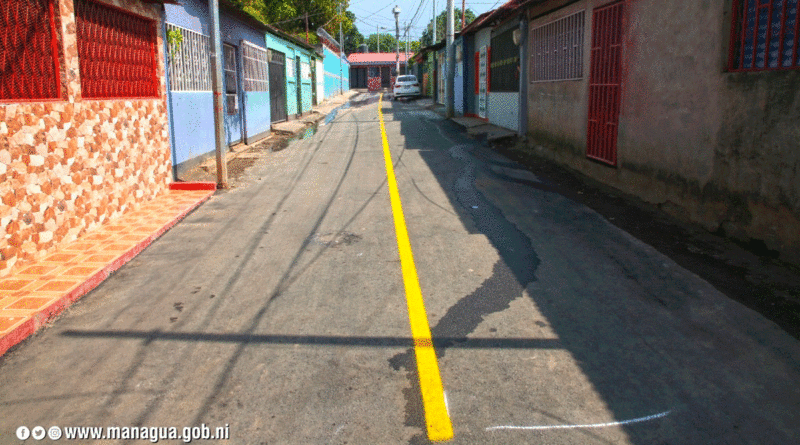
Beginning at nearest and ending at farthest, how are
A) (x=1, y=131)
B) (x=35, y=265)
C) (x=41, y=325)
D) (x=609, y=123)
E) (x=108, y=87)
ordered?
(x=41, y=325) → (x=1, y=131) → (x=35, y=265) → (x=108, y=87) → (x=609, y=123)

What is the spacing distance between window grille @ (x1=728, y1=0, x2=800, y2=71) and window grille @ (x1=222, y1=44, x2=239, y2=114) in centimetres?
1151

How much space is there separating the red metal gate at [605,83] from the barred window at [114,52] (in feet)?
24.6

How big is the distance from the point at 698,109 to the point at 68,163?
286 inches

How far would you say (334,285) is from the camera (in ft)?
18.1

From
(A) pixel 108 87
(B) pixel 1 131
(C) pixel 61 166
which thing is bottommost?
(C) pixel 61 166

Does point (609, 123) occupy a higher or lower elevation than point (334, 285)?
higher

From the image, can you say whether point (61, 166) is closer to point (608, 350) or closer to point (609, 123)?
point (608, 350)

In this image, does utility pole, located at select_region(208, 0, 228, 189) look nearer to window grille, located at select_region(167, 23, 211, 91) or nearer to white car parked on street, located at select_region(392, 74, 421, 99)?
window grille, located at select_region(167, 23, 211, 91)

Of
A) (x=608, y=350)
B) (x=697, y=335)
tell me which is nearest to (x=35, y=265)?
(x=608, y=350)

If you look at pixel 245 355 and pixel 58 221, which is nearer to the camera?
pixel 245 355

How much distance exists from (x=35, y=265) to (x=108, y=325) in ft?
5.70

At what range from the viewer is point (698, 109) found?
732 centimetres

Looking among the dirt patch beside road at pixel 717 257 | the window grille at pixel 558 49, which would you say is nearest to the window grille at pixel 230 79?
the window grille at pixel 558 49

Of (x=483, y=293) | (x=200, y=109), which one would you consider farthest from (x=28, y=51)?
(x=200, y=109)
